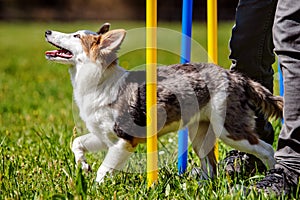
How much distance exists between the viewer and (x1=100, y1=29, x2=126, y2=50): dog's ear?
3.84 meters

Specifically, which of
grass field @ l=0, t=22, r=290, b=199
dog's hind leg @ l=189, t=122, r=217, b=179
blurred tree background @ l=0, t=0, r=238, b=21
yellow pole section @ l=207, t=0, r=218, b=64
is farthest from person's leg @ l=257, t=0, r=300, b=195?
blurred tree background @ l=0, t=0, r=238, b=21

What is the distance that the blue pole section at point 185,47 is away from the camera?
3955 millimetres

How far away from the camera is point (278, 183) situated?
3.48m

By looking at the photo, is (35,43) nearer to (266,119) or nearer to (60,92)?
(60,92)

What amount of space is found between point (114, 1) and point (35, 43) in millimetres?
10254

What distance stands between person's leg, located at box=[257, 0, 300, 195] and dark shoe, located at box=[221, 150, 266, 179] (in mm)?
536

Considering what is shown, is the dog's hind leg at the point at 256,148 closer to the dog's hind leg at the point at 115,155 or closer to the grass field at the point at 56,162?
the grass field at the point at 56,162

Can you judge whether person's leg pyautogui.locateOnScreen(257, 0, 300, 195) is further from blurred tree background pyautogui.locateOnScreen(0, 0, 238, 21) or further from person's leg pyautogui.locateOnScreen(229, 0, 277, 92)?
blurred tree background pyautogui.locateOnScreen(0, 0, 238, 21)

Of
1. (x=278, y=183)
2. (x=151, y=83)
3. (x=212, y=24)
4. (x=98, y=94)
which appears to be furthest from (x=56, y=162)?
(x=278, y=183)

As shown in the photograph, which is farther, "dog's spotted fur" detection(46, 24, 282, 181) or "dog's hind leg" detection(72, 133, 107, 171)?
"dog's hind leg" detection(72, 133, 107, 171)

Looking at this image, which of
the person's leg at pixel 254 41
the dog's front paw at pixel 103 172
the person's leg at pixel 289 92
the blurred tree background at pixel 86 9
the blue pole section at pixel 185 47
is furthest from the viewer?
the blurred tree background at pixel 86 9

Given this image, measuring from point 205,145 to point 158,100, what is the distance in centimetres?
49

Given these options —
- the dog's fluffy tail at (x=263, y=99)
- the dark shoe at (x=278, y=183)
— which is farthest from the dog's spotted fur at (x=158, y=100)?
the dark shoe at (x=278, y=183)

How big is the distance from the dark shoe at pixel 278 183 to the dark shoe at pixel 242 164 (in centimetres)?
51
